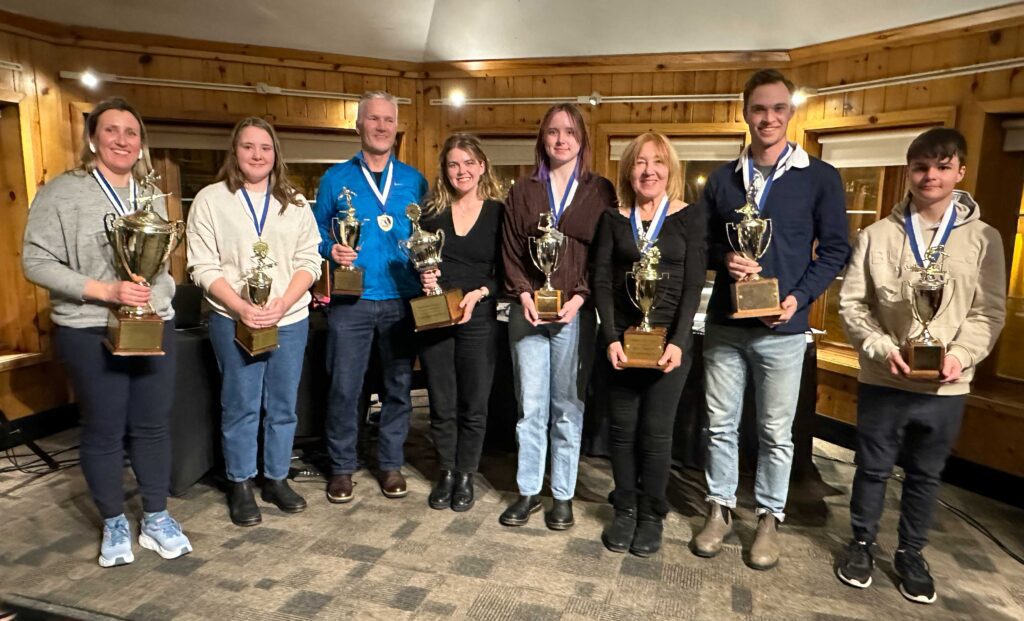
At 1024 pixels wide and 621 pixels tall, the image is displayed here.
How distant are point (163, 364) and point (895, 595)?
8.72 feet

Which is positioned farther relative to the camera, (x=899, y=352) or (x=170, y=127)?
(x=170, y=127)

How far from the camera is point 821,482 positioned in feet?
10.4

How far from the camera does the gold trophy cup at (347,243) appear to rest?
251 cm

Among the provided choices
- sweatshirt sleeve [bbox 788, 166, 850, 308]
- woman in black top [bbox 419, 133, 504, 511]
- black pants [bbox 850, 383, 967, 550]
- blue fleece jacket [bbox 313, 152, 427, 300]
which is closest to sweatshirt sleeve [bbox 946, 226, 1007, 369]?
black pants [bbox 850, 383, 967, 550]

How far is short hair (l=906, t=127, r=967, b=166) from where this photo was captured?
198 cm

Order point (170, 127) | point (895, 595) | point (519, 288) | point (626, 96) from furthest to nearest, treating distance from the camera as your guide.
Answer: point (626, 96) < point (170, 127) < point (519, 288) < point (895, 595)

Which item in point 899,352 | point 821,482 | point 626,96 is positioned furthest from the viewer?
point 626,96

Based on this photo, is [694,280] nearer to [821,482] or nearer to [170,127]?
[821,482]

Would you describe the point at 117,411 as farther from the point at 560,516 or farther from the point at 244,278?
the point at 560,516

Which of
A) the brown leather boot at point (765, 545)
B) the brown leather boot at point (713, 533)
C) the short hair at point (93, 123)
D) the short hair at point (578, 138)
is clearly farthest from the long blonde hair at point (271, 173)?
the brown leather boot at point (765, 545)

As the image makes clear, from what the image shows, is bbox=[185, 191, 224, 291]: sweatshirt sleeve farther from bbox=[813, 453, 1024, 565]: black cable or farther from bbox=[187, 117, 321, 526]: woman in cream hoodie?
bbox=[813, 453, 1024, 565]: black cable

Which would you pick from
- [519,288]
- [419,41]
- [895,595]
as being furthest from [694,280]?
[419,41]

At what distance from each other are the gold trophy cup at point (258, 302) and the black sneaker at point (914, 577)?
239 centimetres

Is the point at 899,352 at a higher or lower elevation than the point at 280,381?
higher
